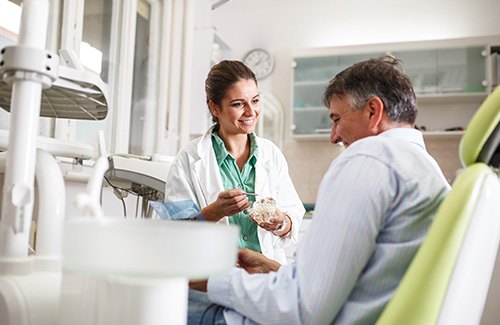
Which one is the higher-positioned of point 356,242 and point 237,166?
point 237,166

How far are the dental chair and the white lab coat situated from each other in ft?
3.04

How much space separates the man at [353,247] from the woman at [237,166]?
712 millimetres

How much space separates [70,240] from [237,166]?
125 centimetres

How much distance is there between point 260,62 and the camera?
4441mm

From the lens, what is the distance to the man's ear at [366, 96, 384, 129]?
1127 millimetres

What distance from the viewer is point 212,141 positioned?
180 cm

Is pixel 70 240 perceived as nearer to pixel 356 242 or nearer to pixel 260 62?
pixel 356 242

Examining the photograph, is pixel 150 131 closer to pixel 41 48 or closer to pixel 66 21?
pixel 66 21

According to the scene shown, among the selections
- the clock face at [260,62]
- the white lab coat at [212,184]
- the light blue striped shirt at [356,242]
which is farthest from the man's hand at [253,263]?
the clock face at [260,62]

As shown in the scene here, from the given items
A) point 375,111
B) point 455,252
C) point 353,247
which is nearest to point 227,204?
point 375,111

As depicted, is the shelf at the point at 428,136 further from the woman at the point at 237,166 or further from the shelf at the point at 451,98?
the woman at the point at 237,166

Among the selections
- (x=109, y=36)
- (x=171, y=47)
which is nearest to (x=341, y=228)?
(x=109, y=36)

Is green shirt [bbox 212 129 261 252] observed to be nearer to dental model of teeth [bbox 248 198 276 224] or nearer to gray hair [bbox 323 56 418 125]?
dental model of teeth [bbox 248 198 276 224]

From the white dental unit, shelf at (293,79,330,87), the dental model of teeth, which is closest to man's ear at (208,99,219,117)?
the dental model of teeth
